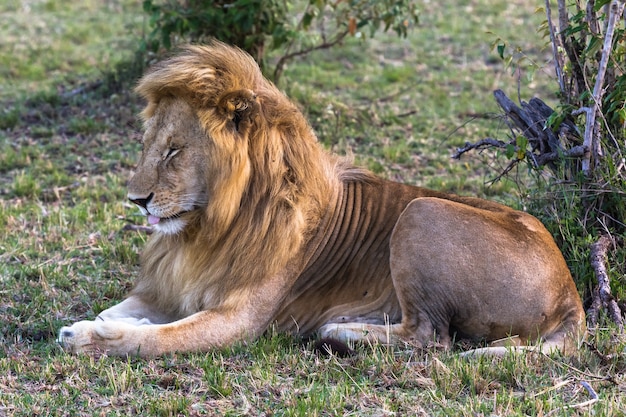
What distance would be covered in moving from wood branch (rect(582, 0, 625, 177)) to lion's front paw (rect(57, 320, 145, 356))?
2.43m

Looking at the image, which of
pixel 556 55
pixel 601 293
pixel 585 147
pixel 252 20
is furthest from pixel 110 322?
pixel 252 20

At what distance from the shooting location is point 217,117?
4.11 metres

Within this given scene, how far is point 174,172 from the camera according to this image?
4109 mm

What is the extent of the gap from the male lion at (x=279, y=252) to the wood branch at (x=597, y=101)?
0.65 metres

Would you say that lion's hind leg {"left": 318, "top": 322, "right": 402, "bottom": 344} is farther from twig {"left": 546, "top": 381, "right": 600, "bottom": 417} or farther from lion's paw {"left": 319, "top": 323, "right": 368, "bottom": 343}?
twig {"left": 546, "top": 381, "right": 600, "bottom": 417}

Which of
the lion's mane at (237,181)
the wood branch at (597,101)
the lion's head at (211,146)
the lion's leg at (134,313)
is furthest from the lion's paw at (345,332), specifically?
the wood branch at (597,101)

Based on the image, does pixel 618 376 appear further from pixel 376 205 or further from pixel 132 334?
pixel 132 334

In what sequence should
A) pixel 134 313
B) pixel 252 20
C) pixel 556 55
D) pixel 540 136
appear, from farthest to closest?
pixel 252 20, pixel 540 136, pixel 556 55, pixel 134 313

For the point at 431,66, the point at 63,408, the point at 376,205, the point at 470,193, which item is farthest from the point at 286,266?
the point at 431,66

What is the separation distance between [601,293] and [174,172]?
211 cm

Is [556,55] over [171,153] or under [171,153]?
over

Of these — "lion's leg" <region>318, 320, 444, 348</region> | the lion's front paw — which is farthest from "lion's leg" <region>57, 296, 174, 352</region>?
"lion's leg" <region>318, 320, 444, 348</region>

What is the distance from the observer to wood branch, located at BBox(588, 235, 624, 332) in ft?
14.6

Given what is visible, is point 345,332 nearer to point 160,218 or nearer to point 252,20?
point 160,218
